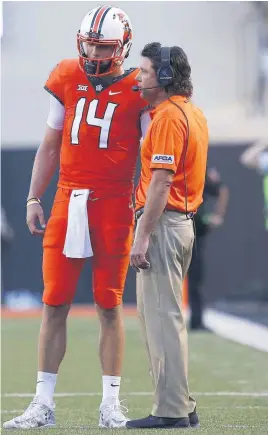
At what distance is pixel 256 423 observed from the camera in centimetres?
566

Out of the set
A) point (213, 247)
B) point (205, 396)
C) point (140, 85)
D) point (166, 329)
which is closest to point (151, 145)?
point (140, 85)

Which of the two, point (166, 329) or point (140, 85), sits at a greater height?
point (140, 85)

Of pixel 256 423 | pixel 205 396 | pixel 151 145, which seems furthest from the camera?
pixel 205 396

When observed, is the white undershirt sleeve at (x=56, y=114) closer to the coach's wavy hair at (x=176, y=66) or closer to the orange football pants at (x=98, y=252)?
the orange football pants at (x=98, y=252)

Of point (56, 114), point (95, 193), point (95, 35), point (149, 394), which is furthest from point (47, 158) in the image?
point (149, 394)

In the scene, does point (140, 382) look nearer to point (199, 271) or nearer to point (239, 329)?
point (239, 329)

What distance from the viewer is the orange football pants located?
18.4 feet

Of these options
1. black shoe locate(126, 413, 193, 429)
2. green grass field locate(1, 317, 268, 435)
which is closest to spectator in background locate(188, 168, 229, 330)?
green grass field locate(1, 317, 268, 435)

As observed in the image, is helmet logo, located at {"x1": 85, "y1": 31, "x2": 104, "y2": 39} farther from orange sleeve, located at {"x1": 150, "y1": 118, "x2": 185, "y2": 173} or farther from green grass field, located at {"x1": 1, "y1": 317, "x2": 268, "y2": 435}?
green grass field, located at {"x1": 1, "y1": 317, "x2": 268, "y2": 435}

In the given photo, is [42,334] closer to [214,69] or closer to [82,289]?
[82,289]

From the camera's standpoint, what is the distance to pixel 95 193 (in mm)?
5594

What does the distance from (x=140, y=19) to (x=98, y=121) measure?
48.8 ft

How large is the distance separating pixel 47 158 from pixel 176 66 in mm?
854

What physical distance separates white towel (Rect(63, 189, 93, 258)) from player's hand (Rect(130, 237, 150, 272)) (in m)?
0.37
